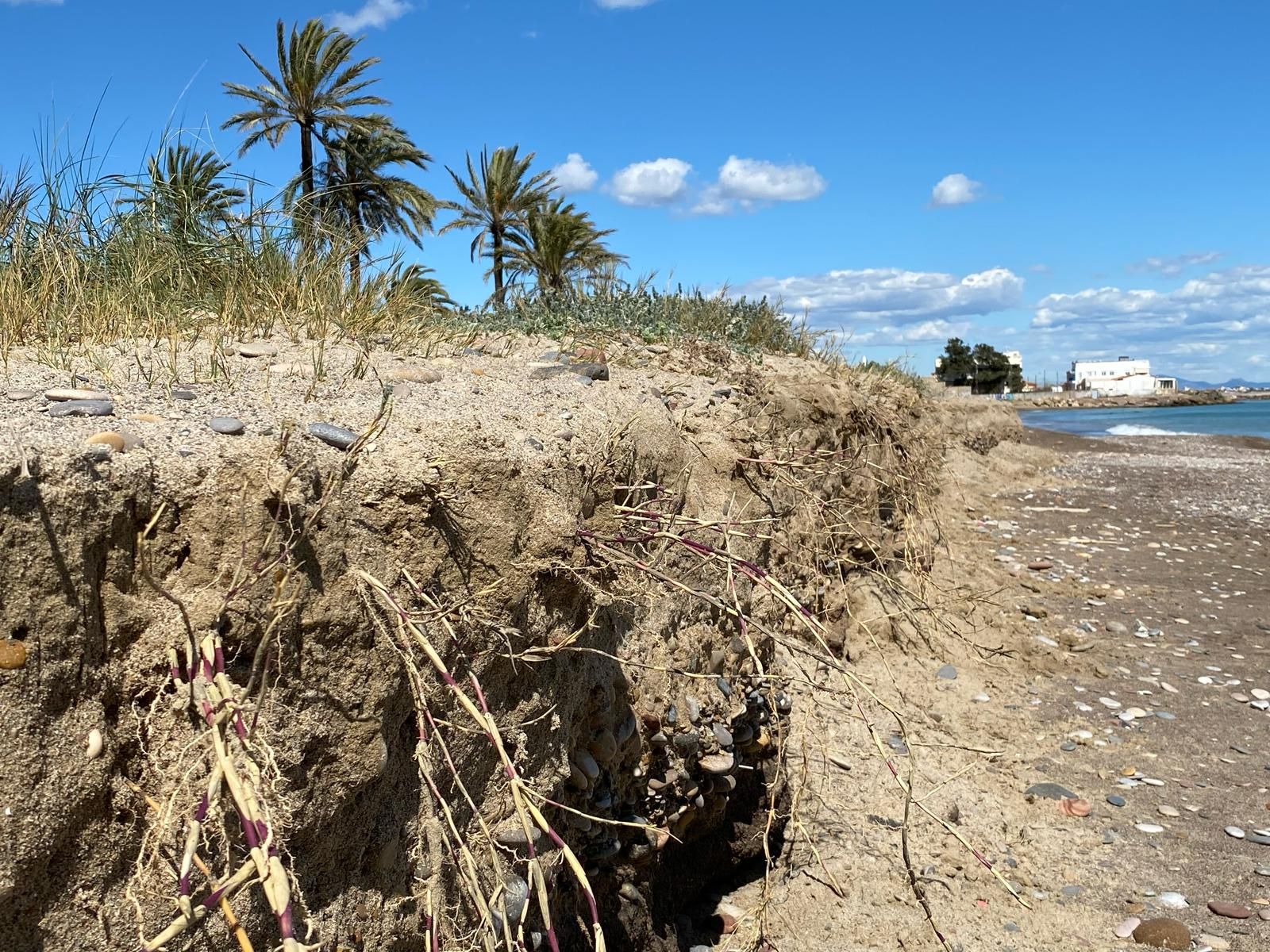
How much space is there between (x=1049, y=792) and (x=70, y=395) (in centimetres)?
422

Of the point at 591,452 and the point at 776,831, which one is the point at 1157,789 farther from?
the point at 591,452

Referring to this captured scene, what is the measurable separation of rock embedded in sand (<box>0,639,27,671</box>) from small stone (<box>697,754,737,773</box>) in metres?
2.24

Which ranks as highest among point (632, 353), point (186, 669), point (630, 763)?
point (632, 353)

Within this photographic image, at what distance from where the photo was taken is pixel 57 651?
60.9 inches

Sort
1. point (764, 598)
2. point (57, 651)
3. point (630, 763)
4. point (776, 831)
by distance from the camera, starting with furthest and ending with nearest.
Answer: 1. point (764, 598)
2. point (776, 831)
3. point (630, 763)
4. point (57, 651)

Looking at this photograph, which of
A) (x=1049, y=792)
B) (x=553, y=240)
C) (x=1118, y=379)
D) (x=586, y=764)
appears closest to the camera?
(x=586, y=764)

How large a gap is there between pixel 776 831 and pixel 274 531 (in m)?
2.75

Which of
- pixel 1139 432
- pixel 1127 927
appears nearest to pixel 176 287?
pixel 1127 927

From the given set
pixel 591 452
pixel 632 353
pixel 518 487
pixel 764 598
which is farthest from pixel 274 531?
pixel 632 353

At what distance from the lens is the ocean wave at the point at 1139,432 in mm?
30594

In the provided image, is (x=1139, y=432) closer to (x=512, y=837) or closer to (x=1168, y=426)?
(x=1168, y=426)

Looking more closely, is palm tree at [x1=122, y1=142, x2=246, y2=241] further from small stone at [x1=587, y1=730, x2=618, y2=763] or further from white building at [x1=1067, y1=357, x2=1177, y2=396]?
white building at [x1=1067, y1=357, x2=1177, y2=396]

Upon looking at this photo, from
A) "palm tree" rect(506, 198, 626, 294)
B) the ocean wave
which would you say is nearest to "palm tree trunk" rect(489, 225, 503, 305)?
"palm tree" rect(506, 198, 626, 294)

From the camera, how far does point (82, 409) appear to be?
1927mm
